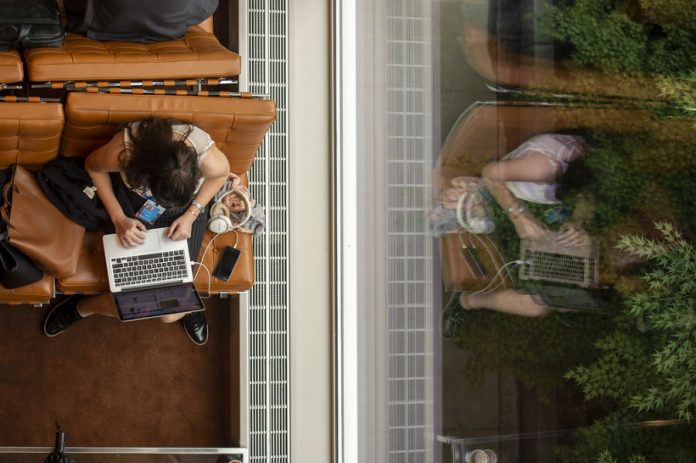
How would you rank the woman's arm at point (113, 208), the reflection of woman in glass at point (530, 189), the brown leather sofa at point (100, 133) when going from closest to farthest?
1. the reflection of woman in glass at point (530, 189)
2. the brown leather sofa at point (100, 133)
3. the woman's arm at point (113, 208)

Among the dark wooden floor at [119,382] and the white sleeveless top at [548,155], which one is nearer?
the white sleeveless top at [548,155]

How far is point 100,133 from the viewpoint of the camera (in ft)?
10.7

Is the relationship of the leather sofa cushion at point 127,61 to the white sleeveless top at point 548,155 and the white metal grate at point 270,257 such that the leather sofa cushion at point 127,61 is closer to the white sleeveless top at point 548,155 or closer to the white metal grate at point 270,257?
the white metal grate at point 270,257

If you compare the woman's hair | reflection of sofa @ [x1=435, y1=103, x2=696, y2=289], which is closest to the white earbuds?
the woman's hair

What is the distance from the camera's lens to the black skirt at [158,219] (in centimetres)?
327

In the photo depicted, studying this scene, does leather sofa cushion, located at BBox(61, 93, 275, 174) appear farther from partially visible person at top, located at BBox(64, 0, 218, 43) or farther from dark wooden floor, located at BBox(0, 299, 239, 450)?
dark wooden floor, located at BBox(0, 299, 239, 450)

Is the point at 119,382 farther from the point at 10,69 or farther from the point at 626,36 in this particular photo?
the point at 626,36

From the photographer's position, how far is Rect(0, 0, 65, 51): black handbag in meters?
3.23

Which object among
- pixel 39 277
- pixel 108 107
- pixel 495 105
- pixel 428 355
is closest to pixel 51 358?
pixel 39 277

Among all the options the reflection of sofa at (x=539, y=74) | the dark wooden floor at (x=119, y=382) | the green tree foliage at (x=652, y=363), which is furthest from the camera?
the dark wooden floor at (x=119, y=382)

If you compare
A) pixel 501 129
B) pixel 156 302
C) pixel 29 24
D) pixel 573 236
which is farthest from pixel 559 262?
pixel 29 24

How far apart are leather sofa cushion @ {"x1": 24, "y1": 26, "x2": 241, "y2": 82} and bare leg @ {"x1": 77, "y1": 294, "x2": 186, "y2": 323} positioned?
1.01 meters

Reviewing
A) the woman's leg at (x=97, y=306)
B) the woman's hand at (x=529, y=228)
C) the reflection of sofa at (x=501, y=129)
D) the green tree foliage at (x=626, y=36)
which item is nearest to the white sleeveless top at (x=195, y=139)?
the woman's leg at (x=97, y=306)

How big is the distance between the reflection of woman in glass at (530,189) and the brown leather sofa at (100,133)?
100 centimetres
